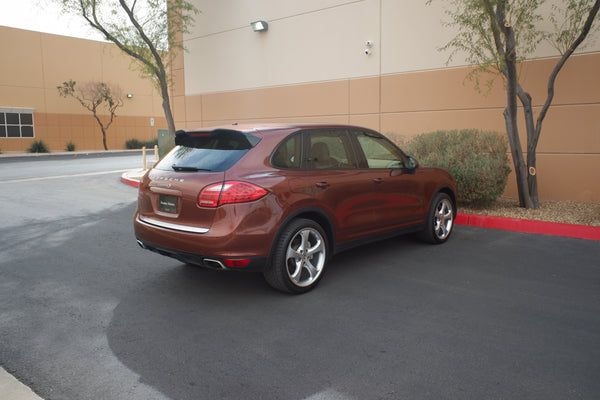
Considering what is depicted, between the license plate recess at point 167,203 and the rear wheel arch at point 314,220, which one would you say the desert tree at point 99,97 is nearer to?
the license plate recess at point 167,203

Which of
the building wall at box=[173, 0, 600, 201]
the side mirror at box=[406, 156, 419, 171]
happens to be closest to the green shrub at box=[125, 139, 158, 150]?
the building wall at box=[173, 0, 600, 201]

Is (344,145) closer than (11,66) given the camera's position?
Yes

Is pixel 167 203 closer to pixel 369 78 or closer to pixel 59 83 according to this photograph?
pixel 369 78

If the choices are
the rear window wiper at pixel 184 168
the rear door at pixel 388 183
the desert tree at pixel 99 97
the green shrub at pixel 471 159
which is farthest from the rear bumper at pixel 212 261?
the desert tree at pixel 99 97

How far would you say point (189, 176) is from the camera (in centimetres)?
461

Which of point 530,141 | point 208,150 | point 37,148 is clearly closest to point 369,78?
point 530,141

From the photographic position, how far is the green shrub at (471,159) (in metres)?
8.65

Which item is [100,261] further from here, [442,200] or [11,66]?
[11,66]

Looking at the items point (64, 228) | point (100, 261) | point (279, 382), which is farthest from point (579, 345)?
point (64, 228)

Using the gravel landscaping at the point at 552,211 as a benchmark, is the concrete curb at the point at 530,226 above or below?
below

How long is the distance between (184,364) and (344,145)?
3110 millimetres

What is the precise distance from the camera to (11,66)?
33812mm

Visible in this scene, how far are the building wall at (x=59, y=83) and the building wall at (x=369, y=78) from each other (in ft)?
56.6

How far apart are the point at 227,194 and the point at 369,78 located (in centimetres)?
932
